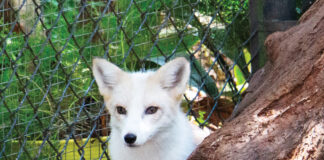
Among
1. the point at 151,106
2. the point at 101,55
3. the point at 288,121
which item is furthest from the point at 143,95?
the point at 101,55

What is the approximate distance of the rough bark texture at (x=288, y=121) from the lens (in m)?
2.25

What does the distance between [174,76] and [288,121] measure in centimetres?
89

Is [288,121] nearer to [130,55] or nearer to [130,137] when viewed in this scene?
[130,137]

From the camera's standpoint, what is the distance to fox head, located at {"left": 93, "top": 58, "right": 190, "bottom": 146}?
286 centimetres

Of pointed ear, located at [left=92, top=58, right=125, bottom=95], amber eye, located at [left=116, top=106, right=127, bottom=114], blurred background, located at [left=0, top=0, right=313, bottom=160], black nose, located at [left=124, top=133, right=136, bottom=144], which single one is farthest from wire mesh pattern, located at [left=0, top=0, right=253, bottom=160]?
black nose, located at [left=124, top=133, right=136, bottom=144]

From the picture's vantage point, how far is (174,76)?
3057 mm

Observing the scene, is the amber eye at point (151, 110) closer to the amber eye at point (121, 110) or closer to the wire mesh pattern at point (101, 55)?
the amber eye at point (121, 110)

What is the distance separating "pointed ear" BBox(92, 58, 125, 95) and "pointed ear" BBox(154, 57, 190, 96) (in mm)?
255

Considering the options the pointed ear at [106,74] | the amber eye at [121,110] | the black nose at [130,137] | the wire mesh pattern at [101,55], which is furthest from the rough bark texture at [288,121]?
the wire mesh pattern at [101,55]

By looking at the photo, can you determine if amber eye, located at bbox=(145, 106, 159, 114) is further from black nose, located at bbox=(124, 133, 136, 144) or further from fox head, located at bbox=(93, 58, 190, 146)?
black nose, located at bbox=(124, 133, 136, 144)

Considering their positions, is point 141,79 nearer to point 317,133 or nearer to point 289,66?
point 289,66

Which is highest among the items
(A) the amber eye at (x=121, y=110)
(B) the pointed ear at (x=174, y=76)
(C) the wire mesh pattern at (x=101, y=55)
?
(B) the pointed ear at (x=174, y=76)

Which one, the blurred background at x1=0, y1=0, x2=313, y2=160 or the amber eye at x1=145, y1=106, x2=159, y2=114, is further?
the blurred background at x1=0, y1=0, x2=313, y2=160

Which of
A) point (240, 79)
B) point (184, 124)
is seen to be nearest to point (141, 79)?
point (184, 124)
